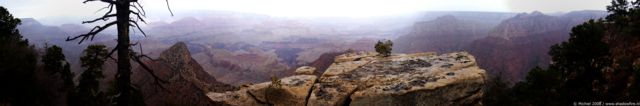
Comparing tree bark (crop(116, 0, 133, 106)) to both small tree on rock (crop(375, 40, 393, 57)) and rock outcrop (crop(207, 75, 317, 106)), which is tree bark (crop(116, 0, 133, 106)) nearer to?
rock outcrop (crop(207, 75, 317, 106))

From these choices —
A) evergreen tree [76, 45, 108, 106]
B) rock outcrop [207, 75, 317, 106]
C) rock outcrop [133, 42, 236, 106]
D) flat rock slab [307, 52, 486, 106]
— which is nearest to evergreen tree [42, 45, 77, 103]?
evergreen tree [76, 45, 108, 106]

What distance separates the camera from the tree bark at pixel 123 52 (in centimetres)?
1170

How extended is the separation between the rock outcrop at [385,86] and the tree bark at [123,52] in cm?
→ 835

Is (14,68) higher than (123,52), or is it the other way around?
(123,52)

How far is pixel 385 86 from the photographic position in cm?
1878

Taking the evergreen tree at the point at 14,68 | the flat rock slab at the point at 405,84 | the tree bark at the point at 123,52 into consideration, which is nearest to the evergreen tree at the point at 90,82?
the evergreen tree at the point at 14,68

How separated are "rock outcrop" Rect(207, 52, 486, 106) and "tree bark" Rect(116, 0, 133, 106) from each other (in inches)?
329

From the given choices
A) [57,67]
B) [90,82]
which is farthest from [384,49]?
[57,67]

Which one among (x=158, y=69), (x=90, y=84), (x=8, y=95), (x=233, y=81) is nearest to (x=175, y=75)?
(x=158, y=69)

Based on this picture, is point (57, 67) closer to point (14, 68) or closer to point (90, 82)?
point (90, 82)

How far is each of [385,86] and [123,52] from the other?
10.4 metres

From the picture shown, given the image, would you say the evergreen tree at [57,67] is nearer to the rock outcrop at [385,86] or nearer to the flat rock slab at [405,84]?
the rock outcrop at [385,86]

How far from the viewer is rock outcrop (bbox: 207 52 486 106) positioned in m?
18.1

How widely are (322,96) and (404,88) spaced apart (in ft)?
10.9
